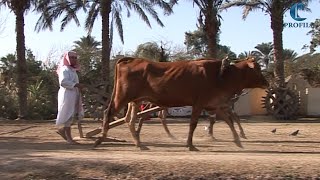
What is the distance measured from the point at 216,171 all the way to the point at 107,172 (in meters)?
1.60

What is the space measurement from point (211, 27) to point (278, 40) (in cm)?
408

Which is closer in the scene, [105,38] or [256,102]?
[105,38]

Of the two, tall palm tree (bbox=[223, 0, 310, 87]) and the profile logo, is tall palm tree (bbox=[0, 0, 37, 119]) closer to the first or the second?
tall palm tree (bbox=[223, 0, 310, 87])

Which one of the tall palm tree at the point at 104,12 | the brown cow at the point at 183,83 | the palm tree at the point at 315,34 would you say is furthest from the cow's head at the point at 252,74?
the palm tree at the point at 315,34

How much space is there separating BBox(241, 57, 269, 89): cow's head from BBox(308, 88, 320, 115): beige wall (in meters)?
23.0

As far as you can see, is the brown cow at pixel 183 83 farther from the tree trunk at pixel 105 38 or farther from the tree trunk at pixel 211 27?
the tree trunk at pixel 211 27

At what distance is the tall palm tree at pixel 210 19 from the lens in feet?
100

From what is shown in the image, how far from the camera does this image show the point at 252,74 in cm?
1154

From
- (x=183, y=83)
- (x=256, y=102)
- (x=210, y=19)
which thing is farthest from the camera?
(x=256, y=102)

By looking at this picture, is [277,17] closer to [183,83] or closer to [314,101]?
[314,101]

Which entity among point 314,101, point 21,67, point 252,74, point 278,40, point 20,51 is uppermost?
point 278,40

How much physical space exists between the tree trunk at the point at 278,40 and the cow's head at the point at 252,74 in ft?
65.5

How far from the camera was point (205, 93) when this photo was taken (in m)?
11.0

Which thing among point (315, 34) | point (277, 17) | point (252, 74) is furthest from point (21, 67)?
point (315, 34)
